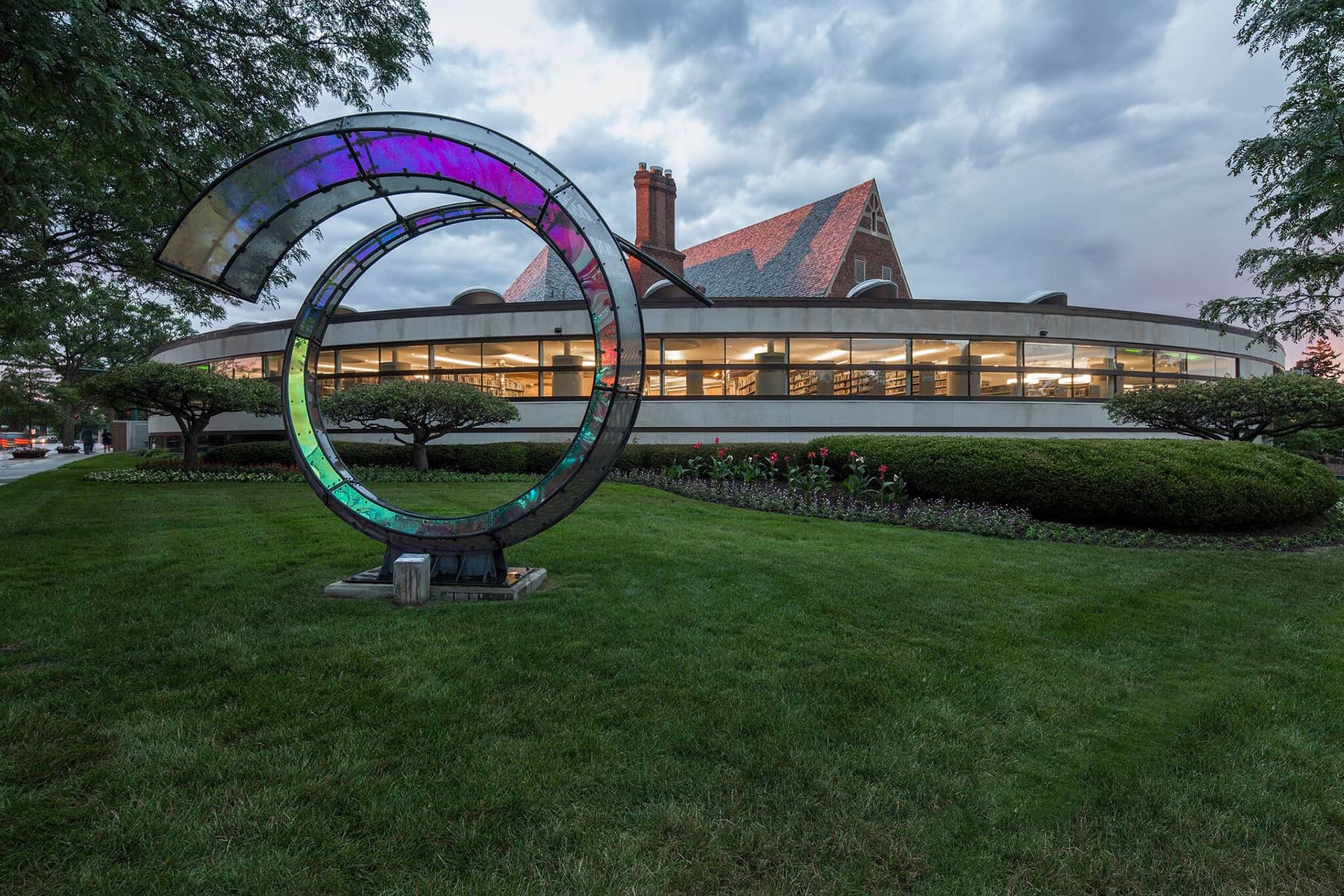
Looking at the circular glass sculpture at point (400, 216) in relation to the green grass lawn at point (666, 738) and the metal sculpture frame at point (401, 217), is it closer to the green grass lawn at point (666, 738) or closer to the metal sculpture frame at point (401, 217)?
the metal sculpture frame at point (401, 217)

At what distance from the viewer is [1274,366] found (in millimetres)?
26422

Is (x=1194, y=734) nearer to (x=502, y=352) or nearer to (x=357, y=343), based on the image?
(x=502, y=352)

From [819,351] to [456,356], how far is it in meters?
11.8

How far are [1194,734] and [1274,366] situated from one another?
3318 centimetres

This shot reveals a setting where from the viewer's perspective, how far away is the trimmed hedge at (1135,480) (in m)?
9.67

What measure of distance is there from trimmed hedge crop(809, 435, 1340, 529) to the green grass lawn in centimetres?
395

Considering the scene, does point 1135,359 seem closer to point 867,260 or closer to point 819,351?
point 867,260

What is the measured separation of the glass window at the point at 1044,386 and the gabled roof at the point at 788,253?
359 inches

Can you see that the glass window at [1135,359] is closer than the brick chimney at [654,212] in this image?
Yes

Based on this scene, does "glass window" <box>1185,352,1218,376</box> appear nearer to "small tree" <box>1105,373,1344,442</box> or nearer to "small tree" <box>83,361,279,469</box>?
"small tree" <box>1105,373,1344,442</box>

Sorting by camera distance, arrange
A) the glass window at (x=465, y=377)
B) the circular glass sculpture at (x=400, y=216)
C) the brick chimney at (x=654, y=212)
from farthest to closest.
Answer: the brick chimney at (x=654, y=212), the glass window at (x=465, y=377), the circular glass sculpture at (x=400, y=216)

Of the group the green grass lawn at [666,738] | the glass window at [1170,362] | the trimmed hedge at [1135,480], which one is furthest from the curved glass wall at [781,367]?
the green grass lawn at [666,738]

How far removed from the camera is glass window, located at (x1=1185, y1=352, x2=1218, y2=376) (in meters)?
22.5

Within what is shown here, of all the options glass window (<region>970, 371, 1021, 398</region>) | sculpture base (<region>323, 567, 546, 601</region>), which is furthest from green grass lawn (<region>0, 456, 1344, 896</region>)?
glass window (<region>970, 371, 1021, 398</region>)
